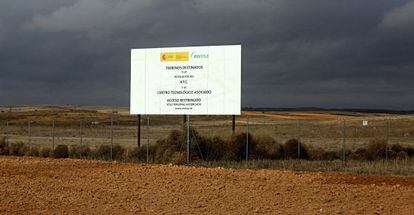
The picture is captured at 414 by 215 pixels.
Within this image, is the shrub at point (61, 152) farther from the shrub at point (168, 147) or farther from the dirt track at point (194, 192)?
the dirt track at point (194, 192)

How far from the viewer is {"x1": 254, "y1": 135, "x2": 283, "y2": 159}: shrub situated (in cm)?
2794

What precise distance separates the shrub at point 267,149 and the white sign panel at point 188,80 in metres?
5.41

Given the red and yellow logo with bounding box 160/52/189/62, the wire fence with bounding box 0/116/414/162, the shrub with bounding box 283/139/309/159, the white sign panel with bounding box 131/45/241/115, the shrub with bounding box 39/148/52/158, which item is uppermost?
the red and yellow logo with bounding box 160/52/189/62

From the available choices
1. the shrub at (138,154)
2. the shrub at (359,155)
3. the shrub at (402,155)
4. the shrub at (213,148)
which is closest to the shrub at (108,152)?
the shrub at (138,154)

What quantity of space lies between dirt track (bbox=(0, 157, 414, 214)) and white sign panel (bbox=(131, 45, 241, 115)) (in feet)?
15.2

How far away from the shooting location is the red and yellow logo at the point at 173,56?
23594 mm

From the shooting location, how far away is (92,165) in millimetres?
20953

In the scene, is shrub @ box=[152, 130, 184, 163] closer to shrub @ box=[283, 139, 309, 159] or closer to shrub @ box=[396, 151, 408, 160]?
shrub @ box=[283, 139, 309, 159]

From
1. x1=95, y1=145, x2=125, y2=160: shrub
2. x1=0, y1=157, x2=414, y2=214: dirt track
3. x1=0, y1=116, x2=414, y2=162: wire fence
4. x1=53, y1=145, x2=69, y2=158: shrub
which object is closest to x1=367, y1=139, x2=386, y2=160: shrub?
x1=0, y1=116, x2=414, y2=162: wire fence

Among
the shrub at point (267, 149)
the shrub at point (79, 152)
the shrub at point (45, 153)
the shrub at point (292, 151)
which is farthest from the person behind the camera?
the shrub at point (45, 153)

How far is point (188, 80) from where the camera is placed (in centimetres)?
2359

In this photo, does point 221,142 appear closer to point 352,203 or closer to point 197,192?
point 197,192

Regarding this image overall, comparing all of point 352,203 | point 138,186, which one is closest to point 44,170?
point 138,186

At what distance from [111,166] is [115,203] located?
8088 millimetres
